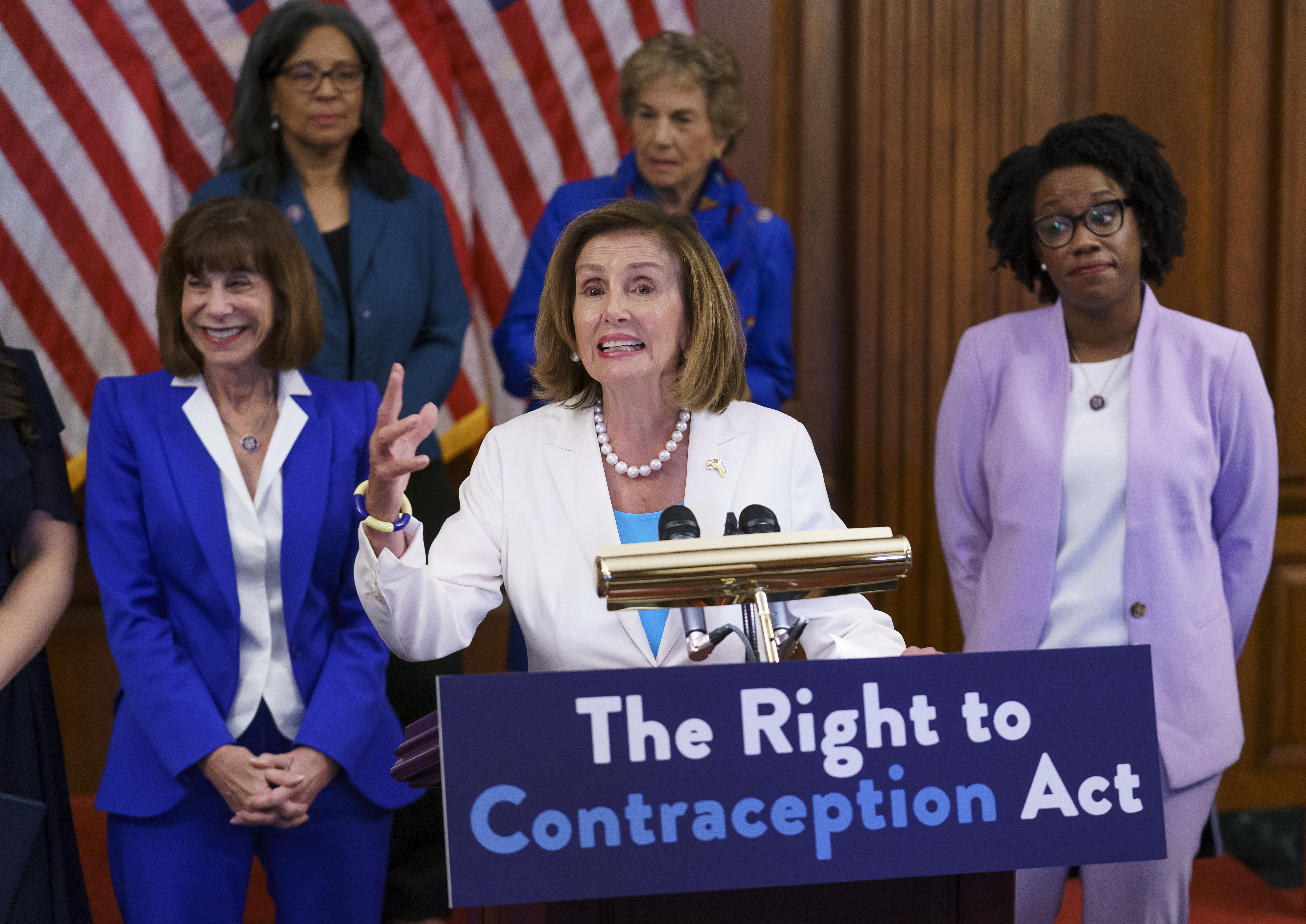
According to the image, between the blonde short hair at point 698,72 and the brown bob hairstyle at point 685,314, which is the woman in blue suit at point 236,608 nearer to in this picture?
the brown bob hairstyle at point 685,314

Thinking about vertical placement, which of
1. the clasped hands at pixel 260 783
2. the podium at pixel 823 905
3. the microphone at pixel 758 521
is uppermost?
the microphone at pixel 758 521

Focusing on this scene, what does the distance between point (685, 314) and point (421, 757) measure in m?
0.91

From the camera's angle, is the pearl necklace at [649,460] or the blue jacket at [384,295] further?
the blue jacket at [384,295]

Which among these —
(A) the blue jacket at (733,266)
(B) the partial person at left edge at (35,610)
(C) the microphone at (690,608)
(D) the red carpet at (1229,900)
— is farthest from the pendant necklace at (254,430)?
(D) the red carpet at (1229,900)

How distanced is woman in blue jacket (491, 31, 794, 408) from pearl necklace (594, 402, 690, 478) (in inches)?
41.9

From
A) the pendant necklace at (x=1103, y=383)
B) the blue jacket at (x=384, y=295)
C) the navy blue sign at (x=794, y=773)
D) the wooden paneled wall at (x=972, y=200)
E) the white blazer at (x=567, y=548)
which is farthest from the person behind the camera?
the wooden paneled wall at (x=972, y=200)

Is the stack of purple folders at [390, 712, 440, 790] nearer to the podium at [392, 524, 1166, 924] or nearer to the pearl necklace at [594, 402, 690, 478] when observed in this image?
the podium at [392, 524, 1166, 924]

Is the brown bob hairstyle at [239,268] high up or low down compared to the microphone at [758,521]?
up

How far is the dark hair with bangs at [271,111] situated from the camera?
3109mm

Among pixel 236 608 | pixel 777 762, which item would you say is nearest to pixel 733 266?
pixel 236 608

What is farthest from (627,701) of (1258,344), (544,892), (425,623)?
(1258,344)

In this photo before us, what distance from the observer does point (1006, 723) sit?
50.3 inches

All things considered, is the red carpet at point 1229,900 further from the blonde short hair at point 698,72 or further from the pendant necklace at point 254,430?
the pendant necklace at point 254,430

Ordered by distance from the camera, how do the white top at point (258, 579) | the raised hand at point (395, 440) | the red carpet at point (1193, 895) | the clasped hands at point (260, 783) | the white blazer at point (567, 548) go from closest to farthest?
the raised hand at point (395, 440) < the white blazer at point (567, 548) < the clasped hands at point (260, 783) < the white top at point (258, 579) < the red carpet at point (1193, 895)
